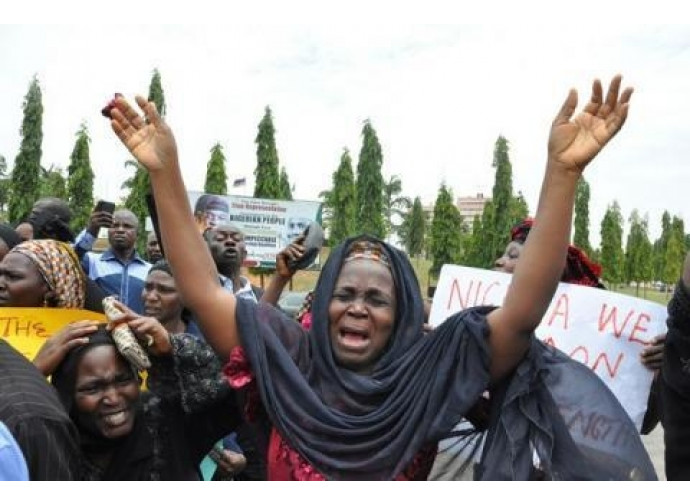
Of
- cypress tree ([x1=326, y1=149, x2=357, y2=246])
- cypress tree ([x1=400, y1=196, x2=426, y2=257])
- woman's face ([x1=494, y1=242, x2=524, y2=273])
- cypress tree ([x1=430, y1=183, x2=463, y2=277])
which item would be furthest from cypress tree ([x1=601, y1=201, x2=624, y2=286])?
woman's face ([x1=494, y1=242, x2=524, y2=273])

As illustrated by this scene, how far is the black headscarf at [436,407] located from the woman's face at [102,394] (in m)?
0.53

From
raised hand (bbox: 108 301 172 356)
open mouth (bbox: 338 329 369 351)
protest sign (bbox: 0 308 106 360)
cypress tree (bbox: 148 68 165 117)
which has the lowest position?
protest sign (bbox: 0 308 106 360)

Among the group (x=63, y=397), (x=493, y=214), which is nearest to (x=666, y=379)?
(x=63, y=397)

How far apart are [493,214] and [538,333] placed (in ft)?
93.5

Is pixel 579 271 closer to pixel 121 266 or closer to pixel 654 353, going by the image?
pixel 654 353

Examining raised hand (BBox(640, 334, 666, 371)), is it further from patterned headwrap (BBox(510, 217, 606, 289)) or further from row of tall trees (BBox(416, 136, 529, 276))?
row of tall trees (BBox(416, 136, 529, 276))

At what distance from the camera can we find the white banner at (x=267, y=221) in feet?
39.5

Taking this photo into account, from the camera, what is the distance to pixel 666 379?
6.48 feet

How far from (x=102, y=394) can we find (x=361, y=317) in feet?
2.81

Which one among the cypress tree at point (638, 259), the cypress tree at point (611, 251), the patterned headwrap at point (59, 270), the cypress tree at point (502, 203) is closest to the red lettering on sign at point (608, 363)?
the patterned headwrap at point (59, 270)

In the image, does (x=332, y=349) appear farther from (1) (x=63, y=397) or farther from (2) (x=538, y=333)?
(2) (x=538, y=333)

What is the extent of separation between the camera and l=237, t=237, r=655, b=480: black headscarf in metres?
1.86

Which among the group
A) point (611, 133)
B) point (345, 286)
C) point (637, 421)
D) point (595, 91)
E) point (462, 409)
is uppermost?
point (595, 91)

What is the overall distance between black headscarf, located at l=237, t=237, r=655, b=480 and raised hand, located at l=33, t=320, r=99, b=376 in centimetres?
59
